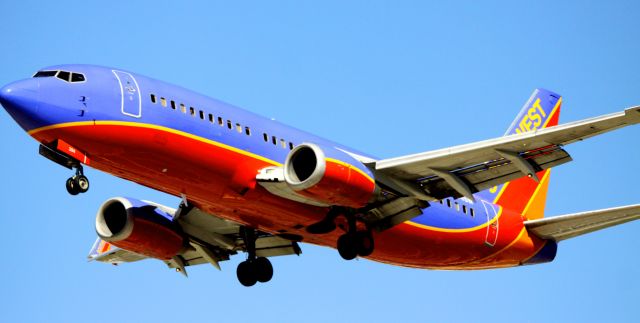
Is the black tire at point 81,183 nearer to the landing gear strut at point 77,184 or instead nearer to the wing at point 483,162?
the landing gear strut at point 77,184

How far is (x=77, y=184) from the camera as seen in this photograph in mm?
31594

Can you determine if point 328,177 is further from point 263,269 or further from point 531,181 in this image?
point 531,181

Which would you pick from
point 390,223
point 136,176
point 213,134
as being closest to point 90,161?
point 136,176

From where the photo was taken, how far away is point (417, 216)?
121 feet

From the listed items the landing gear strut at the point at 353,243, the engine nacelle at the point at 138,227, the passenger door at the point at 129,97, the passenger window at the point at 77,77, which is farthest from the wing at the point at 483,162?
the passenger window at the point at 77,77

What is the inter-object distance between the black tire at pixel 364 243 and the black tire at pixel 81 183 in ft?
30.0

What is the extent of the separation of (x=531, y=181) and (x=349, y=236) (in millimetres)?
11216

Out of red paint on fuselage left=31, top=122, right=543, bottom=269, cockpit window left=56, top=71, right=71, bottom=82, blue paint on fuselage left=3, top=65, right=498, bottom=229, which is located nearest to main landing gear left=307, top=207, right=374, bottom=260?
red paint on fuselage left=31, top=122, right=543, bottom=269

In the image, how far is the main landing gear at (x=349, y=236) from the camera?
117ft

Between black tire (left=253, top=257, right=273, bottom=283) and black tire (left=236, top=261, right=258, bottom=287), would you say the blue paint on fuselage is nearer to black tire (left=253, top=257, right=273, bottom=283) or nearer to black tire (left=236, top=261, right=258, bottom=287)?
black tire (left=253, top=257, right=273, bottom=283)

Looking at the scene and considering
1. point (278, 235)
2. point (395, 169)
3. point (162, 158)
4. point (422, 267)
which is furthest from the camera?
point (422, 267)

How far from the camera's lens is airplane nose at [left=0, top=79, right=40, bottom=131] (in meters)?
30.3

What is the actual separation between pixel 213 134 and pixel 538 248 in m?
14.8

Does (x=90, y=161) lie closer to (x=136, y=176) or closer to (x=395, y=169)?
(x=136, y=176)
